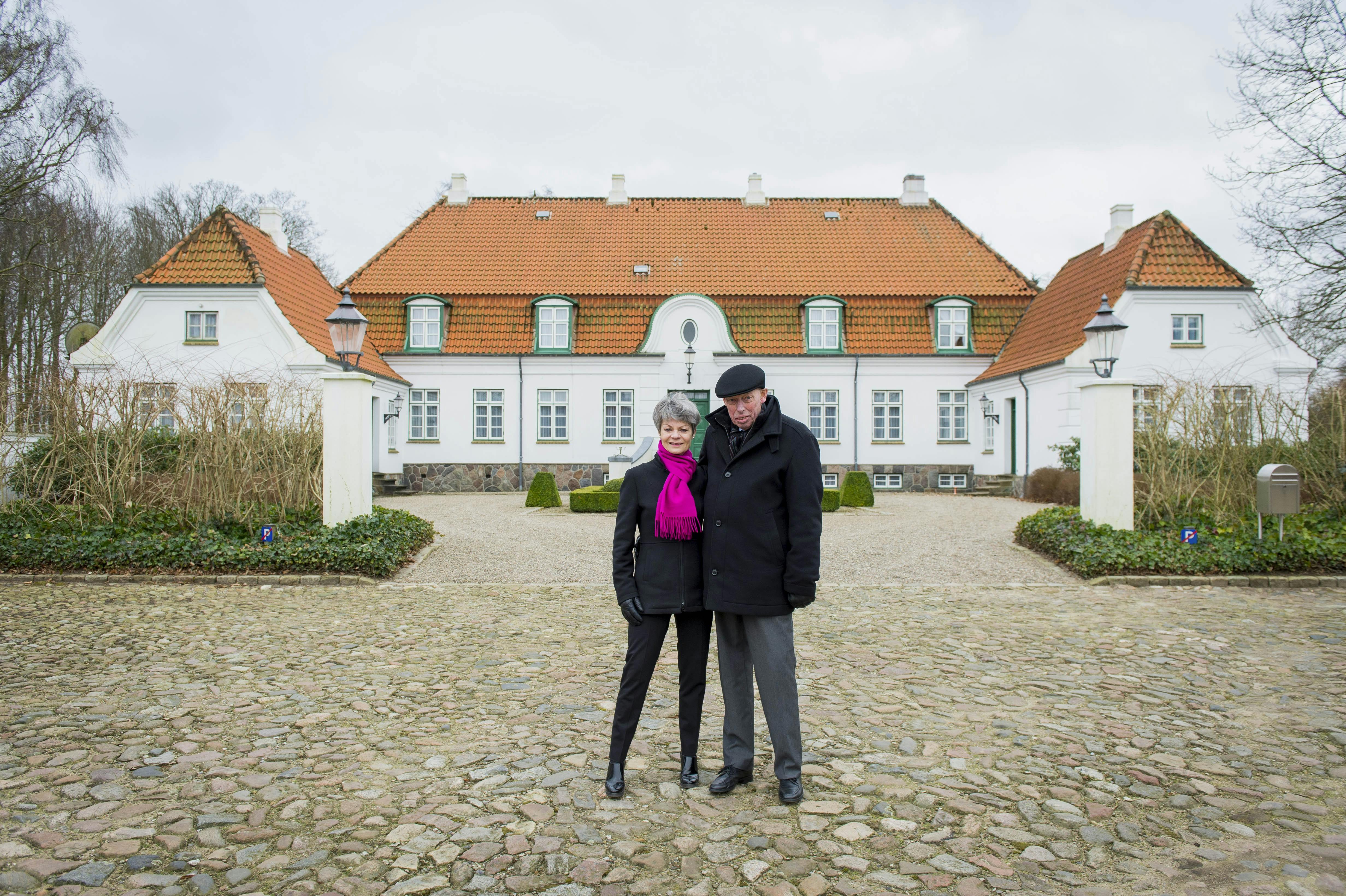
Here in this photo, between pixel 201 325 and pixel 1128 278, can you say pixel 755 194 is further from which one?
pixel 201 325

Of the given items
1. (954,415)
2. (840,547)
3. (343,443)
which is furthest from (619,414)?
(343,443)

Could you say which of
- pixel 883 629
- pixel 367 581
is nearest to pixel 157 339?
pixel 367 581

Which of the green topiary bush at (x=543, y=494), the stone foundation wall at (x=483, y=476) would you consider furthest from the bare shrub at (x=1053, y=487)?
the stone foundation wall at (x=483, y=476)

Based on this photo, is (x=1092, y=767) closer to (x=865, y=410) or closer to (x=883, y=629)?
(x=883, y=629)

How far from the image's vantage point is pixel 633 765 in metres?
4.39

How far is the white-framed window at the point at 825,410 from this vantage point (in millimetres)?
25062

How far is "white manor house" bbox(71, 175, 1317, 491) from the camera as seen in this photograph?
24.0 m

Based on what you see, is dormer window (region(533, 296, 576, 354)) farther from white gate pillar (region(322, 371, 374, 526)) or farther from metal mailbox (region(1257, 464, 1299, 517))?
metal mailbox (region(1257, 464, 1299, 517))

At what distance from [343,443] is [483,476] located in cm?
1387

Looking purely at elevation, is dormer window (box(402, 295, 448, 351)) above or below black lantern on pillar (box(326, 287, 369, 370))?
above

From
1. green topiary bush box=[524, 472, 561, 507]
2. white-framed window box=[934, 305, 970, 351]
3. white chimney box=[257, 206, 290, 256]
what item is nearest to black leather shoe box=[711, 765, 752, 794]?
green topiary bush box=[524, 472, 561, 507]

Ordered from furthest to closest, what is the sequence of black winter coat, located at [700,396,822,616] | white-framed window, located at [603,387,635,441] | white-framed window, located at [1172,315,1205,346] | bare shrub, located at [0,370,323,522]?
white-framed window, located at [603,387,635,441], white-framed window, located at [1172,315,1205,346], bare shrub, located at [0,370,323,522], black winter coat, located at [700,396,822,616]

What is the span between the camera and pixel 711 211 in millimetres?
28125

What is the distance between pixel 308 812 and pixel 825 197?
91.1 feet
